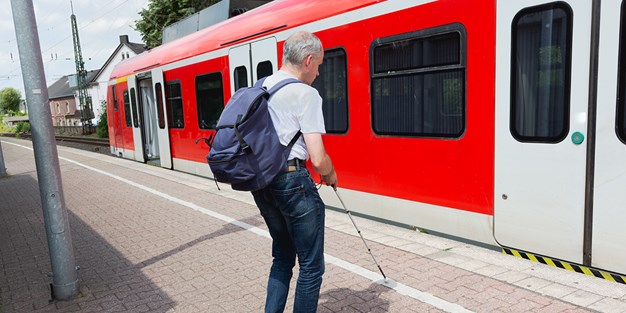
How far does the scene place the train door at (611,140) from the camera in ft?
10.8

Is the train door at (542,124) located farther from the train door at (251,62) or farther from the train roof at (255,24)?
the train door at (251,62)

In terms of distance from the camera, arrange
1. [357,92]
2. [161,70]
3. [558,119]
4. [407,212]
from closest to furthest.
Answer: [558,119], [407,212], [357,92], [161,70]

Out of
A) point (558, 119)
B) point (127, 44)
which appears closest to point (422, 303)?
point (558, 119)

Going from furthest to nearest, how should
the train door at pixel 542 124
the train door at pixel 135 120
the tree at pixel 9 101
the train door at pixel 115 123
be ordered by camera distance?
the tree at pixel 9 101 < the train door at pixel 115 123 < the train door at pixel 135 120 < the train door at pixel 542 124

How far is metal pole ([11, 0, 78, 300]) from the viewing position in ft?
12.2

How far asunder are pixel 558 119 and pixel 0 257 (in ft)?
19.1

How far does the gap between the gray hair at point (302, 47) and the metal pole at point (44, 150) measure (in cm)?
237

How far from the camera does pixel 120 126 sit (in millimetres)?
14719

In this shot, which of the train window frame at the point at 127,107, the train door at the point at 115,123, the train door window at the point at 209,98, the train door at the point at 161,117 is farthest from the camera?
the train door at the point at 115,123

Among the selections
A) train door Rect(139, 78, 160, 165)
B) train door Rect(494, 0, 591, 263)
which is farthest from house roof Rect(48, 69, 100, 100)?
train door Rect(494, 0, 591, 263)

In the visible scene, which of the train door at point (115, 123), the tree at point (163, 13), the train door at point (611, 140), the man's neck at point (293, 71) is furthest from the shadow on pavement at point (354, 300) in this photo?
the tree at point (163, 13)

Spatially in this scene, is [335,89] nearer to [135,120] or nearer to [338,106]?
[338,106]

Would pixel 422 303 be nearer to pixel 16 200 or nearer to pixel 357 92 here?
pixel 357 92

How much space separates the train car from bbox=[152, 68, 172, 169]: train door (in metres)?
5.06
